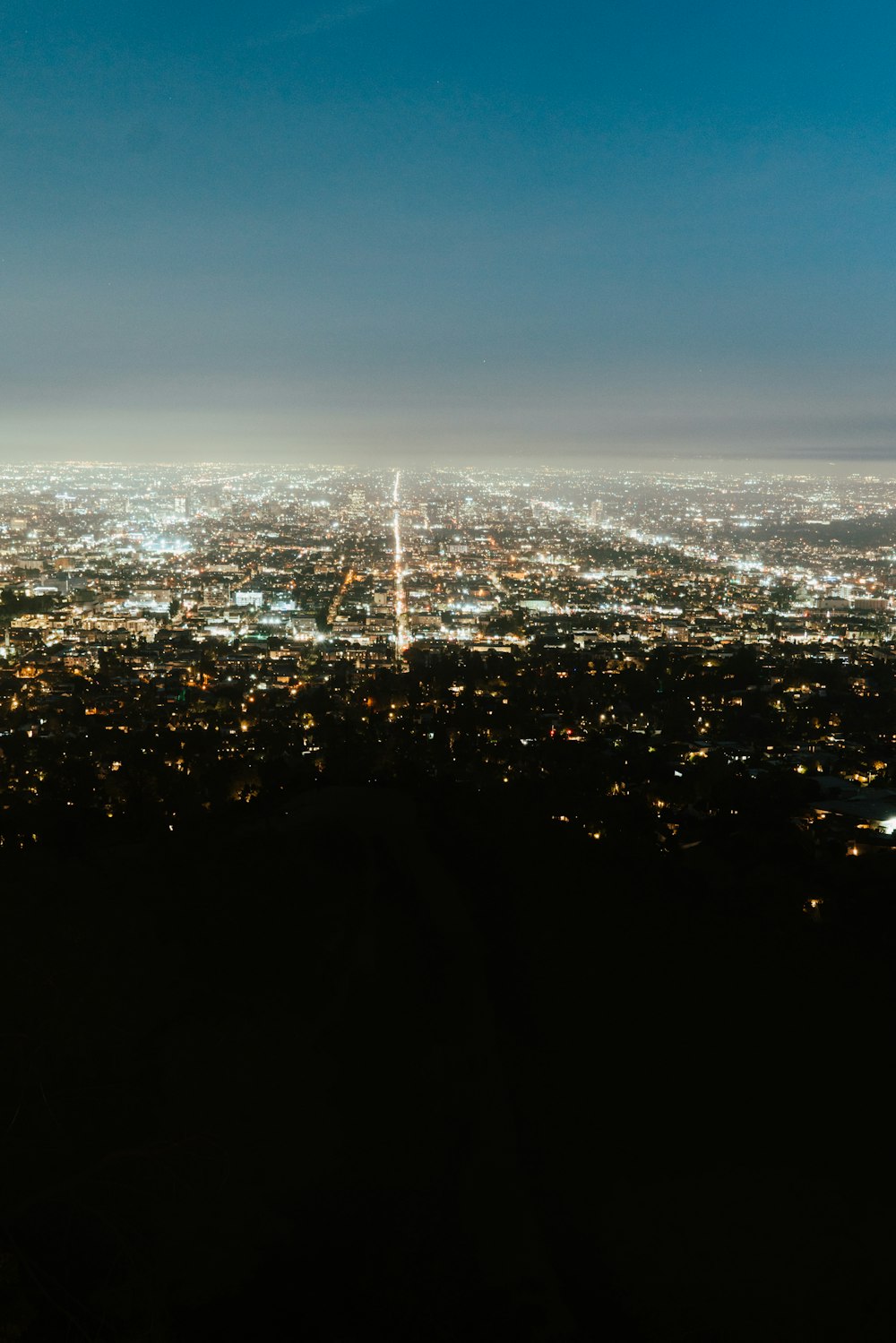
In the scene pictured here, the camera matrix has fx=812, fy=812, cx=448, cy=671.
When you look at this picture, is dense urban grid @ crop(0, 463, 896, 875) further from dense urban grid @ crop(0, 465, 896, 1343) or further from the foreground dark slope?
the foreground dark slope

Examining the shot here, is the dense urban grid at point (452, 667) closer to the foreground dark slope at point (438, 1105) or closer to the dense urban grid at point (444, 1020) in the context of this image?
the dense urban grid at point (444, 1020)

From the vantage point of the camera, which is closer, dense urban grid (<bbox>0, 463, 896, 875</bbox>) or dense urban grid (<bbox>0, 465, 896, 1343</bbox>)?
dense urban grid (<bbox>0, 465, 896, 1343</bbox>)

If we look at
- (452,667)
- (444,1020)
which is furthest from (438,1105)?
(452,667)

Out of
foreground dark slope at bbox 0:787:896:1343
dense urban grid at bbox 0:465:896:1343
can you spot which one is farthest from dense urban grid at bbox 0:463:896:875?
foreground dark slope at bbox 0:787:896:1343

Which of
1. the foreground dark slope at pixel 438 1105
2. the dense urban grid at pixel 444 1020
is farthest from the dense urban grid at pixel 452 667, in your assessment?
the foreground dark slope at pixel 438 1105

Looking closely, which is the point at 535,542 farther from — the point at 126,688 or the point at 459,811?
the point at 459,811

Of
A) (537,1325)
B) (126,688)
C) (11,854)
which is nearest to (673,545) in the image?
(126,688)

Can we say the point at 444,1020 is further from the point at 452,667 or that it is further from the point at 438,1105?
the point at 452,667
